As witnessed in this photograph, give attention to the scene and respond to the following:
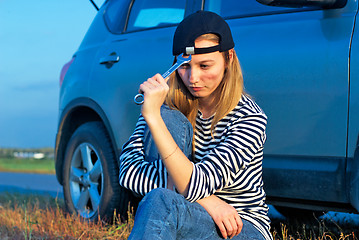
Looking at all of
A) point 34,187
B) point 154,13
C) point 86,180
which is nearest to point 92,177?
point 86,180

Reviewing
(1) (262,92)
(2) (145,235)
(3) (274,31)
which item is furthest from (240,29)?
(2) (145,235)

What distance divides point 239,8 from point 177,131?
4.03 ft

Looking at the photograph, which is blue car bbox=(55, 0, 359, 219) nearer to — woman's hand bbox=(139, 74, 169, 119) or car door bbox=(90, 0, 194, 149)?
car door bbox=(90, 0, 194, 149)

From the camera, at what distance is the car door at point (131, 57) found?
3404mm

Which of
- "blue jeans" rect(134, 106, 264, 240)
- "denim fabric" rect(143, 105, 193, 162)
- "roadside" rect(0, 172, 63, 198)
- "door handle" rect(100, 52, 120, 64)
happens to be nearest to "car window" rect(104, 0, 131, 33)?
"door handle" rect(100, 52, 120, 64)

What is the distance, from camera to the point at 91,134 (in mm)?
3811

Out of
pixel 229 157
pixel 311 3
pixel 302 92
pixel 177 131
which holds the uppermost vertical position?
pixel 311 3

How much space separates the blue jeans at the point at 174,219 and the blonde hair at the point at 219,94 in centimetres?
17

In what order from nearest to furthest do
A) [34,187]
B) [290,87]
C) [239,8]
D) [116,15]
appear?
[290,87]
[239,8]
[116,15]
[34,187]

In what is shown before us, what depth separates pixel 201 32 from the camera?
2.16 metres

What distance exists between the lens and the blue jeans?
1.80 meters

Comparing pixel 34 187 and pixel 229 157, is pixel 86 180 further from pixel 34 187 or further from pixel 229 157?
pixel 34 187

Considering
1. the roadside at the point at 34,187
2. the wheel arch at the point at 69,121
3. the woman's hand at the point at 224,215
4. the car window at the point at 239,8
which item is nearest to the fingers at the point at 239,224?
the woman's hand at the point at 224,215

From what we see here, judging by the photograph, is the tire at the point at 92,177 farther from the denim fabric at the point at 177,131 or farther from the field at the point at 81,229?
the denim fabric at the point at 177,131
